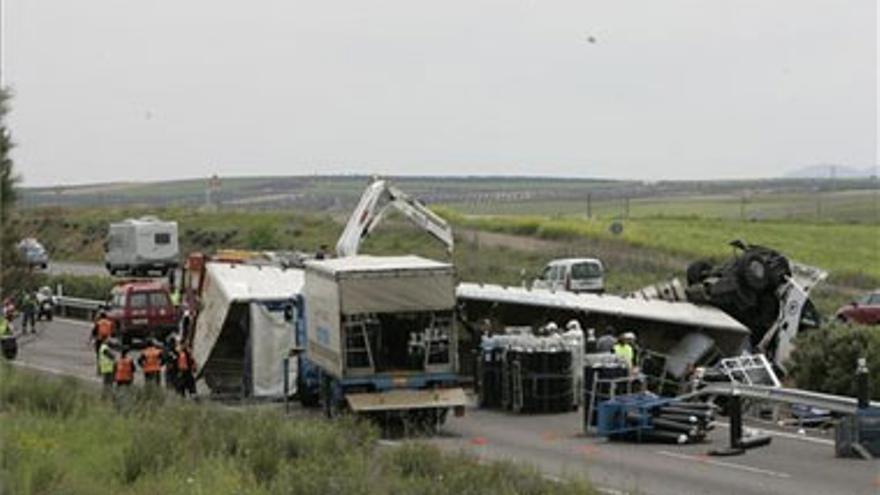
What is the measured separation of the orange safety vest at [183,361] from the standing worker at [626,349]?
8236mm

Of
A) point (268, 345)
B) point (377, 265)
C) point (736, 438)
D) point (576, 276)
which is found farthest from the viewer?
point (576, 276)

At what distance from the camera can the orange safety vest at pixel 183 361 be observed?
30.3 m

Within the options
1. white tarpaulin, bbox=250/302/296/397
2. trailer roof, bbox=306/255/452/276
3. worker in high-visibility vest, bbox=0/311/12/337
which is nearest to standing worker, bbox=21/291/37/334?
worker in high-visibility vest, bbox=0/311/12/337

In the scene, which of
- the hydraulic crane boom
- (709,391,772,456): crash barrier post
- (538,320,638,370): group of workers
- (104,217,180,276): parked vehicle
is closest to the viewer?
(709,391,772,456): crash barrier post

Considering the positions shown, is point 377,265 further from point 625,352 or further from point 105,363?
point 105,363

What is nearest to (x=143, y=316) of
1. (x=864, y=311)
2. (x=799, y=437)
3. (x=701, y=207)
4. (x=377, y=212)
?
(x=377, y=212)

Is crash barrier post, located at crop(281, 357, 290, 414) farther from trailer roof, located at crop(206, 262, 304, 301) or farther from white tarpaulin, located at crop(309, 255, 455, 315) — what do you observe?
white tarpaulin, located at crop(309, 255, 455, 315)

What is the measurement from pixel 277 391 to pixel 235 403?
912 millimetres

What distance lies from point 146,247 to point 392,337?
1865 inches

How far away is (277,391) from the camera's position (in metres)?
29.7

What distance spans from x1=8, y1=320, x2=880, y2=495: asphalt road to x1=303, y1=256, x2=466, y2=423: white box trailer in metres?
0.92

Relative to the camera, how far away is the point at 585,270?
48.9m

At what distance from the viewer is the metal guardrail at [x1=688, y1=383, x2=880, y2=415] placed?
72.1 ft

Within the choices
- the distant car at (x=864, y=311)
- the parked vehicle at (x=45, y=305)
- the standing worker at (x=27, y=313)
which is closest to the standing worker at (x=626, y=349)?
the distant car at (x=864, y=311)
